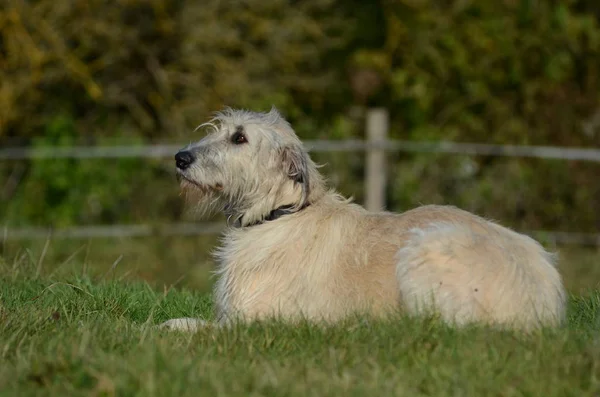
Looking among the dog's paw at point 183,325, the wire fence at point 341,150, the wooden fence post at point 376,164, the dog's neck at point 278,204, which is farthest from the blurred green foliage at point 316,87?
the dog's paw at point 183,325

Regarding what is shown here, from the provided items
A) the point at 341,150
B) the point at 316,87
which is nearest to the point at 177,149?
the point at 341,150

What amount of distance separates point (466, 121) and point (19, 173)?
265 inches

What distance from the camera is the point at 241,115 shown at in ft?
22.1

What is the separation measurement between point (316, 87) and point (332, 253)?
10.2 m

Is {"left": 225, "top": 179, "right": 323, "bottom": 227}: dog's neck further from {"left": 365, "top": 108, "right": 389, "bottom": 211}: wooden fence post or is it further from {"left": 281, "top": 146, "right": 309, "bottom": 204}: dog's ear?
{"left": 365, "top": 108, "right": 389, "bottom": 211}: wooden fence post

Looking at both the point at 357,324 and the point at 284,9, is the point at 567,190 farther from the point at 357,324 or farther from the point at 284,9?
the point at 357,324

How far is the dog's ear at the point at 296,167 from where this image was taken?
6.44 m

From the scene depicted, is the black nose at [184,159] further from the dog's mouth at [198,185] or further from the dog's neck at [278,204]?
the dog's neck at [278,204]

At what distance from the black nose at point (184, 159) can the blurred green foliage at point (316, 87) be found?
768 centimetres

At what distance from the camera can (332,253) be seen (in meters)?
6.16

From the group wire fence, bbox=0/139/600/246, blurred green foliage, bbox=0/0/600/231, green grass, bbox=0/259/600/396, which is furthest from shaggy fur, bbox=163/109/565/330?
blurred green foliage, bbox=0/0/600/231

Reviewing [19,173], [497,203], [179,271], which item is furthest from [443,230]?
[19,173]

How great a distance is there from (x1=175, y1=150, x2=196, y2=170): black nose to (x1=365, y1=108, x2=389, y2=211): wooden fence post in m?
7.37

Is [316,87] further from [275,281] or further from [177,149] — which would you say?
[275,281]
